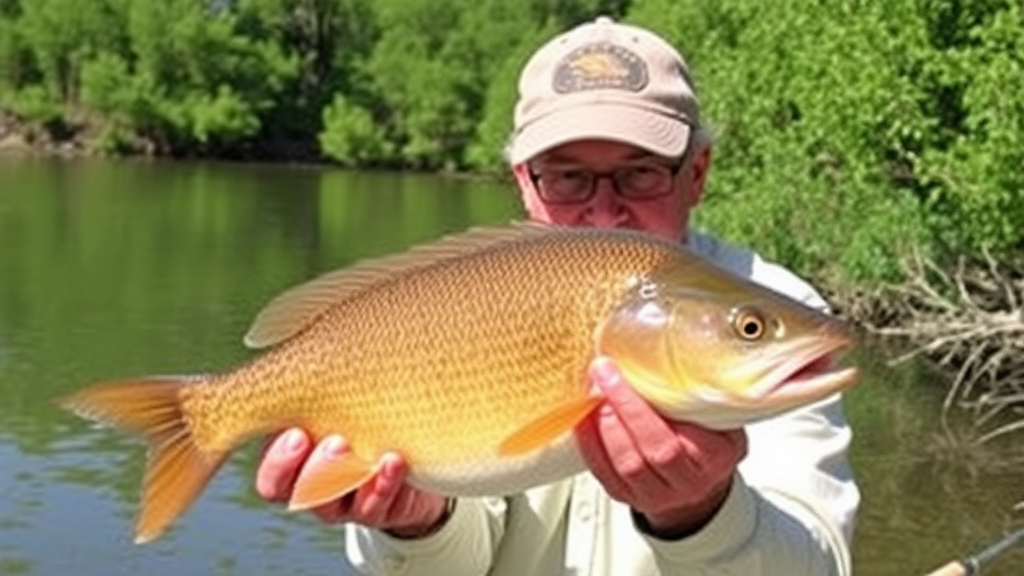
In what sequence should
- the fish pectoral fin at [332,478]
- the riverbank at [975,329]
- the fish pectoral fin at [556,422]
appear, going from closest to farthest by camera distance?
1. the fish pectoral fin at [556,422]
2. the fish pectoral fin at [332,478]
3. the riverbank at [975,329]

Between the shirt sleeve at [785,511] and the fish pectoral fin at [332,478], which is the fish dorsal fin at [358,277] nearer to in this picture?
the fish pectoral fin at [332,478]

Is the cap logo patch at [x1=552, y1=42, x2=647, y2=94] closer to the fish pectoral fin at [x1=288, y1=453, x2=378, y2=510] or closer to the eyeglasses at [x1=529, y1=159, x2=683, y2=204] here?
the eyeglasses at [x1=529, y1=159, x2=683, y2=204]

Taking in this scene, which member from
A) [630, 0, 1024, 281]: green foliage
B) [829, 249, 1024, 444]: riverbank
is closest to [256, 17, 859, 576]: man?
[630, 0, 1024, 281]: green foliage

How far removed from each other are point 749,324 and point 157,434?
3.59 feet

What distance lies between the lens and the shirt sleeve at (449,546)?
3199 millimetres

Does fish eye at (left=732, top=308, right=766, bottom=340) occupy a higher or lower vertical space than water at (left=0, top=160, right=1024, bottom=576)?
higher

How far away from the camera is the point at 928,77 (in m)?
18.5

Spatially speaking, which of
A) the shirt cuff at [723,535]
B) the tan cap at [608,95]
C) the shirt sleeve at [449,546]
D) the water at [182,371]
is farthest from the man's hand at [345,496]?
the water at [182,371]

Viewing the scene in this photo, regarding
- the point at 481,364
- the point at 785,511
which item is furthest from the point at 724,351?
the point at 785,511

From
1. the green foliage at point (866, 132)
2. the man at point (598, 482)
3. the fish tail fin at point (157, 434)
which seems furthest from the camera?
the green foliage at point (866, 132)

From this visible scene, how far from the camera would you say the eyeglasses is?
10.6 feet

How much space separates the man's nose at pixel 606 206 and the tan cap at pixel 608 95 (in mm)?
113

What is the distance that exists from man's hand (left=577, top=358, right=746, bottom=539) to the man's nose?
637 mm

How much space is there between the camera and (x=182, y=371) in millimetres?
20875
